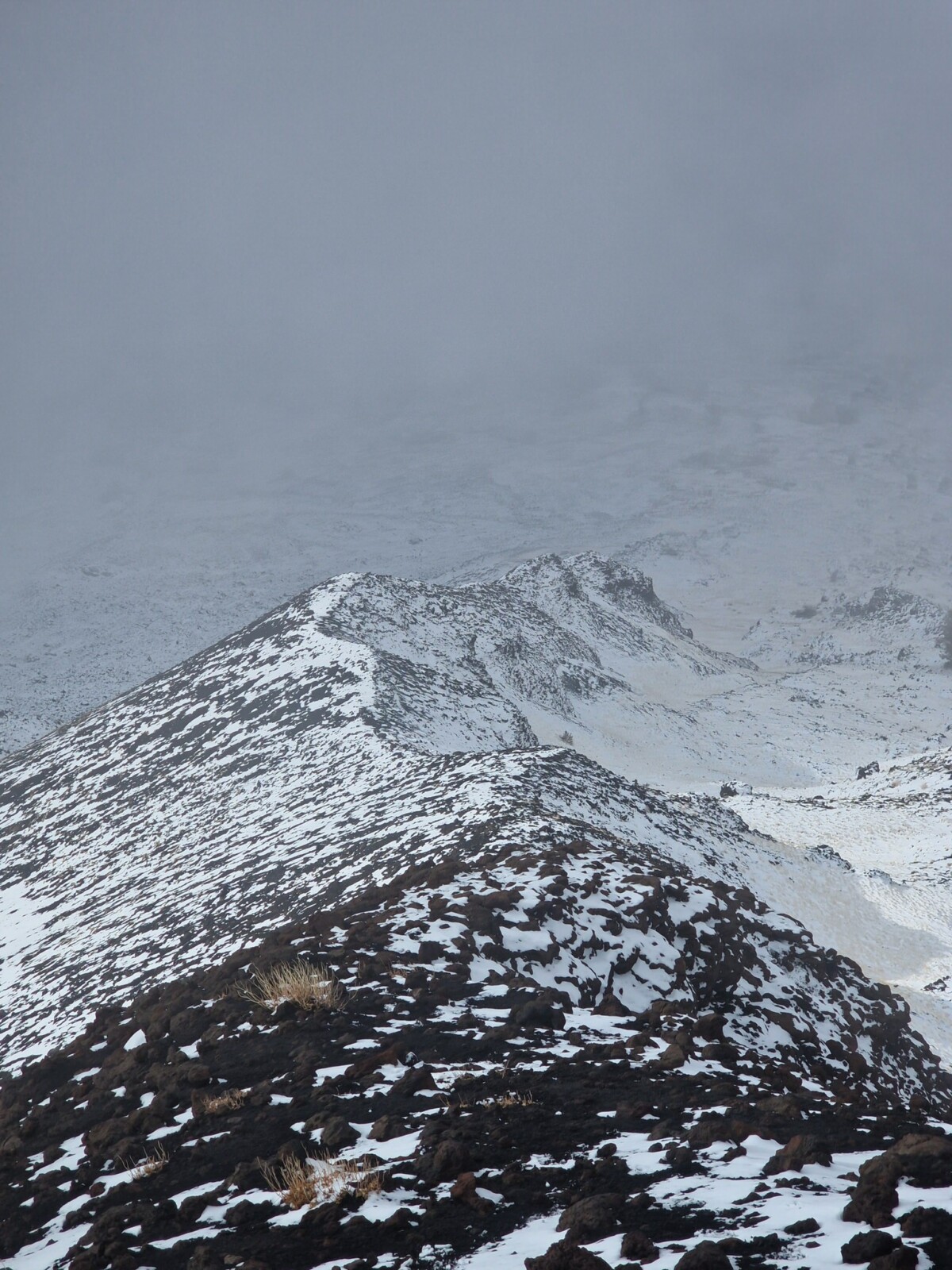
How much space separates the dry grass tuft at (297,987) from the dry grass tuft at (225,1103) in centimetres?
206

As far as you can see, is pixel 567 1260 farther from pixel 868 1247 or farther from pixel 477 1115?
pixel 477 1115

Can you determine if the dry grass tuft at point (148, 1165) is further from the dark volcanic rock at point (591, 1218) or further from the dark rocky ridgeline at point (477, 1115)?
the dark volcanic rock at point (591, 1218)

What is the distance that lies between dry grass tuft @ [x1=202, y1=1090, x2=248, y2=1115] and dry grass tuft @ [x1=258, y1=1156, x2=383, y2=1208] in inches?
61.0

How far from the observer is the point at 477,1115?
7.72 metres

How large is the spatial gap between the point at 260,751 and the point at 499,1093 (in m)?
26.3

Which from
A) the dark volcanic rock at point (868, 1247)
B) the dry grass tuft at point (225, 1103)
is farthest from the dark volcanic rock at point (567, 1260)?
the dry grass tuft at point (225, 1103)

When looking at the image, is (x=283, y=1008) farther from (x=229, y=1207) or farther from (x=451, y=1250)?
(x=451, y=1250)

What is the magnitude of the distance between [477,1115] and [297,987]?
3.74 meters

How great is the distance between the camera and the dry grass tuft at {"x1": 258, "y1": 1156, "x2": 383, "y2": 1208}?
6438mm

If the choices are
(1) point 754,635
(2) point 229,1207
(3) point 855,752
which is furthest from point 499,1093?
(1) point 754,635

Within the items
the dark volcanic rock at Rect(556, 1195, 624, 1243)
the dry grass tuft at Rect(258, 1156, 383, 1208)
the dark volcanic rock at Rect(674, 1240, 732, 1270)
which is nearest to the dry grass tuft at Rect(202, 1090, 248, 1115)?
the dry grass tuft at Rect(258, 1156, 383, 1208)

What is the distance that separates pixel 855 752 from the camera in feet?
212

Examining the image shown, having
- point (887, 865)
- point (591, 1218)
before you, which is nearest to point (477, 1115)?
point (591, 1218)

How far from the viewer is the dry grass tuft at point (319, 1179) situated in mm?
6438
